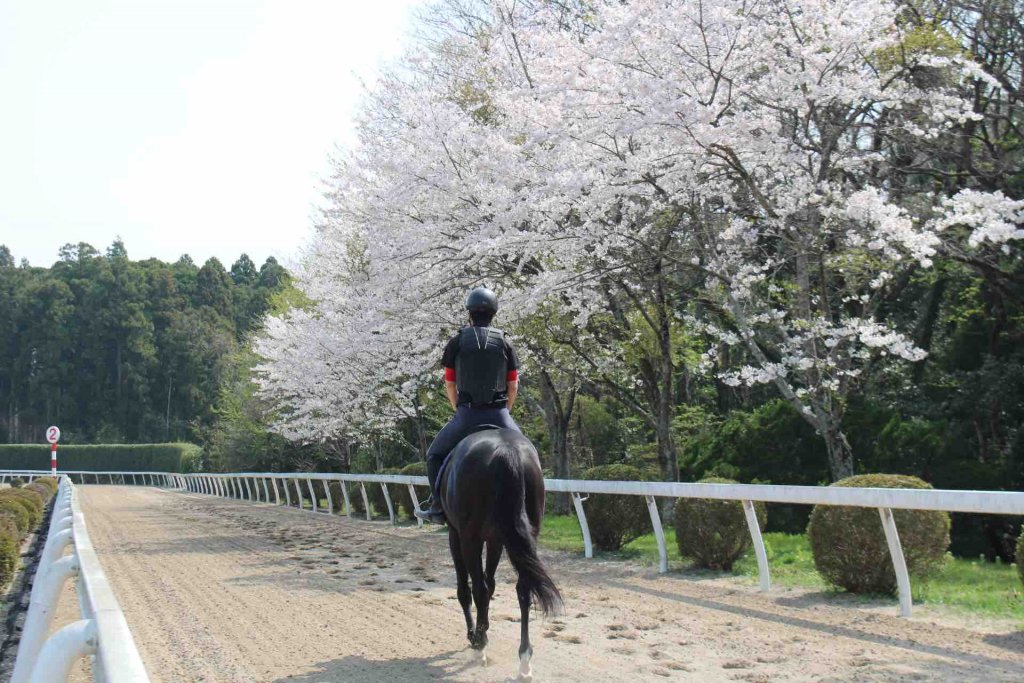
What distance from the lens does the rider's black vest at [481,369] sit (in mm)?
7324

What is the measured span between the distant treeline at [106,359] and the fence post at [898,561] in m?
86.8

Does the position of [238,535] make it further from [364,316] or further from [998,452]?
[998,452]

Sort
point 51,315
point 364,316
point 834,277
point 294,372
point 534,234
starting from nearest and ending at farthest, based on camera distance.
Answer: point 534,234
point 834,277
point 364,316
point 294,372
point 51,315

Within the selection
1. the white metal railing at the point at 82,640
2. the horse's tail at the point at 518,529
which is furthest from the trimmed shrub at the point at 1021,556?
the white metal railing at the point at 82,640

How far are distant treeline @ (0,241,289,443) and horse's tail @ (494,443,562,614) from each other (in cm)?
8748

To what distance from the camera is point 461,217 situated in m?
18.0

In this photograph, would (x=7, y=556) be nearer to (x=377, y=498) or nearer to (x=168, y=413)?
(x=377, y=498)

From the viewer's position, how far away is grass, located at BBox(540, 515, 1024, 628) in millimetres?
8648

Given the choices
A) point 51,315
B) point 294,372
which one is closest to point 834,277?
point 294,372

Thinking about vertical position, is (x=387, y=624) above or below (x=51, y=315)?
below

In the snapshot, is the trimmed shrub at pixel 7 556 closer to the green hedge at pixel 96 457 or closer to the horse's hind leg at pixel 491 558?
the horse's hind leg at pixel 491 558

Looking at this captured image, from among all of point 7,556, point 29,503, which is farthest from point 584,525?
point 29,503

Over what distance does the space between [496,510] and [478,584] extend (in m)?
0.66

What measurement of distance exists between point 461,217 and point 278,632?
11114 mm
